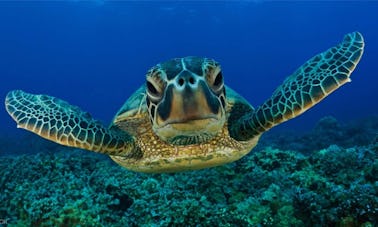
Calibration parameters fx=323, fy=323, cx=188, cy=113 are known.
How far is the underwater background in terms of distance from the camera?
14.1 feet

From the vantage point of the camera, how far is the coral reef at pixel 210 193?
399 cm

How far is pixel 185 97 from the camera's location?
8.80 feet

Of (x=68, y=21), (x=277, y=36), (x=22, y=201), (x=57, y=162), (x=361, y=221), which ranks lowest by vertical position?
(x=361, y=221)

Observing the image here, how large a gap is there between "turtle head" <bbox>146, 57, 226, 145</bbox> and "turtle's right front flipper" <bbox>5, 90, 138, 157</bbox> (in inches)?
34.7

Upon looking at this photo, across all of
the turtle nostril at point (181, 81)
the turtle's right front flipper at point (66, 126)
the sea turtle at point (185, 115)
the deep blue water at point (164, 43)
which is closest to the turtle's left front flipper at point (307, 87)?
the sea turtle at point (185, 115)

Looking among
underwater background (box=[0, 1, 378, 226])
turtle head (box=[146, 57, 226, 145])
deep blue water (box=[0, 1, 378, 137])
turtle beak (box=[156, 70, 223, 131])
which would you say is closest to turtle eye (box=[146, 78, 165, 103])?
turtle head (box=[146, 57, 226, 145])

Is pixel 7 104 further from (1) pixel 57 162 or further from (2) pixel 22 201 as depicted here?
(1) pixel 57 162

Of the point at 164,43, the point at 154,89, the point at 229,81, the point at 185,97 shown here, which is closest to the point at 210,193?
the point at 154,89

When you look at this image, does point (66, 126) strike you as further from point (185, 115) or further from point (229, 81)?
point (229, 81)

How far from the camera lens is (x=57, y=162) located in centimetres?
678

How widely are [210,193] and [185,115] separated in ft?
8.70

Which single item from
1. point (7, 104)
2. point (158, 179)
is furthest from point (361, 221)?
point (7, 104)

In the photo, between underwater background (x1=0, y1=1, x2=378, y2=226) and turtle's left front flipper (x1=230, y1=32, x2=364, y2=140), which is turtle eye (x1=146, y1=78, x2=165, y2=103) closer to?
turtle's left front flipper (x1=230, y1=32, x2=364, y2=140)

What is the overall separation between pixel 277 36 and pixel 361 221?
3813 inches
